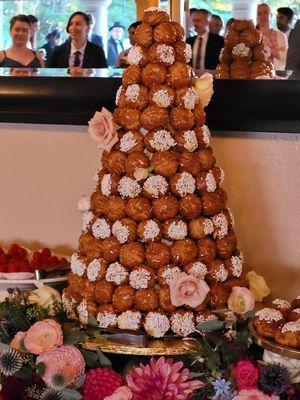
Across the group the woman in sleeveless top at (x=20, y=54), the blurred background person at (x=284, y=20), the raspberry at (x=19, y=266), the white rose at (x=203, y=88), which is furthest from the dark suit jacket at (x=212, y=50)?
the white rose at (x=203, y=88)

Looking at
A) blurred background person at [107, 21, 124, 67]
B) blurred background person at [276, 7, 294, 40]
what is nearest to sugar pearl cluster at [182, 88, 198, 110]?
blurred background person at [276, 7, 294, 40]

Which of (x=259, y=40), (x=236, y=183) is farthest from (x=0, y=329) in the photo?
(x=259, y=40)

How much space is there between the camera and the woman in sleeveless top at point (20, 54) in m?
3.54

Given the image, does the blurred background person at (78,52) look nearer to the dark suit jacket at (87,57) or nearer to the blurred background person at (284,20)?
the dark suit jacket at (87,57)

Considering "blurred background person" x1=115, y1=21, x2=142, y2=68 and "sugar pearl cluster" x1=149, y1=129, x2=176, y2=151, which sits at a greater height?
"blurred background person" x1=115, y1=21, x2=142, y2=68

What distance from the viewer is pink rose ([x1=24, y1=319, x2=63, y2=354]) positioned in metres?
1.06

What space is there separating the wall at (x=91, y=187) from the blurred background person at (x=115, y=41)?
721 cm

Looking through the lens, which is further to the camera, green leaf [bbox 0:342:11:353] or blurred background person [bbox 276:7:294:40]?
blurred background person [bbox 276:7:294:40]

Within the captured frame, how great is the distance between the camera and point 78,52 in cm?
463

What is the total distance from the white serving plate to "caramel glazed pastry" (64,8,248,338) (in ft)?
0.63

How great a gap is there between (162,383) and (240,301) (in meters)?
0.17

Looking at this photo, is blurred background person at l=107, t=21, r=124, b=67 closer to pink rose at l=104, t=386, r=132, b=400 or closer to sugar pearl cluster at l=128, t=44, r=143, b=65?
sugar pearl cluster at l=128, t=44, r=143, b=65

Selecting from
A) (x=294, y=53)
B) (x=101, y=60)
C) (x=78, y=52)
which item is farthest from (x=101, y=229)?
(x=78, y=52)

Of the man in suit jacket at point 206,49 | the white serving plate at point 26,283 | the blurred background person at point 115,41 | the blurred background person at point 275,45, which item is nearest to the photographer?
the white serving plate at point 26,283
